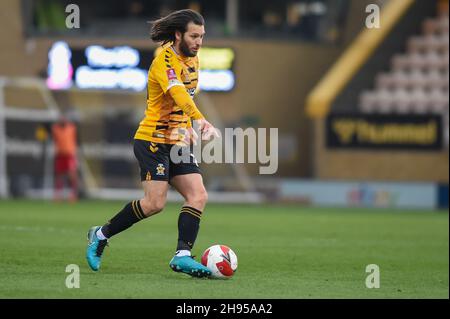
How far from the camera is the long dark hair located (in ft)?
28.6

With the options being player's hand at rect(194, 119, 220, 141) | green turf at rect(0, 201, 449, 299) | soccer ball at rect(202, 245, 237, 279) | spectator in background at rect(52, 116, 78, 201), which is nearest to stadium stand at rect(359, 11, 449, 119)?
spectator in background at rect(52, 116, 78, 201)

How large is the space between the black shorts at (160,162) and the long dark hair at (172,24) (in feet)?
2.86

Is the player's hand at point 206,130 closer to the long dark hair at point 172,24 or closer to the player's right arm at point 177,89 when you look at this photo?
the player's right arm at point 177,89

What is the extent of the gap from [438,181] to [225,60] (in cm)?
636

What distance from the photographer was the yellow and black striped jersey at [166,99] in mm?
8617

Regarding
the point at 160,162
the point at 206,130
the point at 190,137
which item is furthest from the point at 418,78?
the point at 206,130

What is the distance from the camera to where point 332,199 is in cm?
2461

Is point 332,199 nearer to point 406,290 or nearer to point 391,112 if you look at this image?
point 391,112

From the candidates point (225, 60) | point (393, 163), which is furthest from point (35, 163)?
point (393, 163)

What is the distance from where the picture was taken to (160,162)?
28.4ft

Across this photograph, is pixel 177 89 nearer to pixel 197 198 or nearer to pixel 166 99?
pixel 166 99

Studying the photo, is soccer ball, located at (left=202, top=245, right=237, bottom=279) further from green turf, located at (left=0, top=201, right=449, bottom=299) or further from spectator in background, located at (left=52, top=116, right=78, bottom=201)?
spectator in background, located at (left=52, top=116, right=78, bottom=201)

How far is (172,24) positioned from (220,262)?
6.42 feet

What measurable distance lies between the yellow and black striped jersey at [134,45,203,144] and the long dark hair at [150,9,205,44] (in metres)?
0.10
